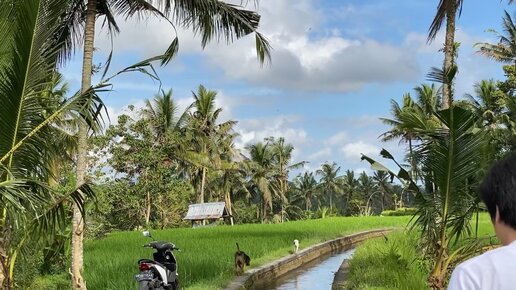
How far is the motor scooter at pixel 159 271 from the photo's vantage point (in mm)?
6242

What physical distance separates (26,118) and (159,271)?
2.38m

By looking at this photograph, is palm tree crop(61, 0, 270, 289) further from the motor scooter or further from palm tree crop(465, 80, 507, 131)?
palm tree crop(465, 80, 507, 131)

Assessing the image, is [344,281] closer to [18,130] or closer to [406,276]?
[406,276]

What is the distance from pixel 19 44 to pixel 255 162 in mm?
34596

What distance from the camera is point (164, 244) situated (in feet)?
22.6

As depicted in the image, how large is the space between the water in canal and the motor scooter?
113 inches

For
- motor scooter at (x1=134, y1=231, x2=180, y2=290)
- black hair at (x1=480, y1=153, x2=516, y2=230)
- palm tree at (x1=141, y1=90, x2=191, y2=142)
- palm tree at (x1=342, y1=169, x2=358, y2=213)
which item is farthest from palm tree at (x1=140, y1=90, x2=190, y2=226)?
palm tree at (x1=342, y1=169, x2=358, y2=213)

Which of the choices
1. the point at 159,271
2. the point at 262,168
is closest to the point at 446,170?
the point at 159,271

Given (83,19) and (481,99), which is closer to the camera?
(83,19)

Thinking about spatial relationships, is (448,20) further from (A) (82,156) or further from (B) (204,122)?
(B) (204,122)

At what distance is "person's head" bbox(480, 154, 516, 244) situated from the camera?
137 centimetres

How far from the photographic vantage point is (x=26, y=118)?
197 inches

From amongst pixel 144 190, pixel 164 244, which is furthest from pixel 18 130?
pixel 144 190

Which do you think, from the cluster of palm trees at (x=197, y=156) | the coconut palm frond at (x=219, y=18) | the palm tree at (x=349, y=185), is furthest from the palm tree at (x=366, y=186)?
the coconut palm frond at (x=219, y=18)
